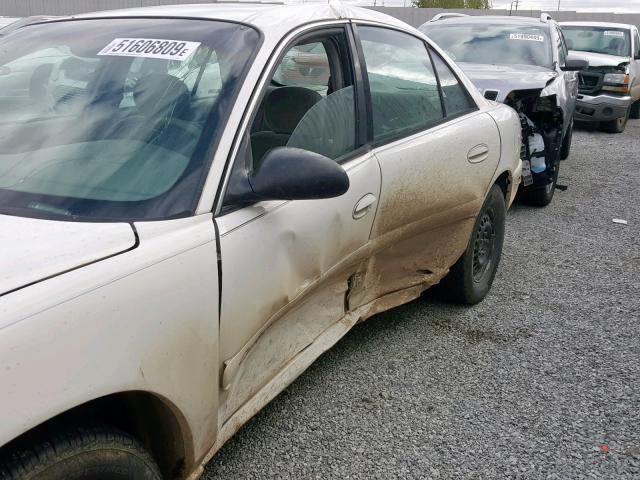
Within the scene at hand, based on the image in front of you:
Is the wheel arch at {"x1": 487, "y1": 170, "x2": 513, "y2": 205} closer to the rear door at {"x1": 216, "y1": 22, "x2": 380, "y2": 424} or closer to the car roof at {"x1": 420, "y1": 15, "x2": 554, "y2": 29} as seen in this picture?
the rear door at {"x1": 216, "y1": 22, "x2": 380, "y2": 424}

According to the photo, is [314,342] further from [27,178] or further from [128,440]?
[27,178]

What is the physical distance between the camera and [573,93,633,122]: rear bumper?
1113 centimetres

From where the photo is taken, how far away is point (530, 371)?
11.0 ft

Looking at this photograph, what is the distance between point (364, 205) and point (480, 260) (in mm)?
1579

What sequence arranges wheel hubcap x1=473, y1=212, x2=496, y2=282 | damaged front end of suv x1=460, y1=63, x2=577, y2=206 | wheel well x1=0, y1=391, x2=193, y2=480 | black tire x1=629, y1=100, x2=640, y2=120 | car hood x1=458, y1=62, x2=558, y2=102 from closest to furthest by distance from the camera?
wheel well x1=0, y1=391, x2=193, y2=480, wheel hubcap x1=473, y1=212, x2=496, y2=282, car hood x1=458, y1=62, x2=558, y2=102, damaged front end of suv x1=460, y1=63, x2=577, y2=206, black tire x1=629, y1=100, x2=640, y2=120

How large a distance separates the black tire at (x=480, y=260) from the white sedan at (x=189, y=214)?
1.61 feet

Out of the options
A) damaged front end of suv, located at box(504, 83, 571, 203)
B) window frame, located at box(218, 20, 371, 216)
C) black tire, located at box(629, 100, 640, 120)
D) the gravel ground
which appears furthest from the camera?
black tire, located at box(629, 100, 640, 120)

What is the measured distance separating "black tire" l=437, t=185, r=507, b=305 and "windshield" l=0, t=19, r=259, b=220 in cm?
197

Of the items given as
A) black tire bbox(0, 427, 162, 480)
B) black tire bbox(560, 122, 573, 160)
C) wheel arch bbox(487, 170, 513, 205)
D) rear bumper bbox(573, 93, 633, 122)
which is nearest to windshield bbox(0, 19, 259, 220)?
black tire bbox(0, 427, 162, 480)

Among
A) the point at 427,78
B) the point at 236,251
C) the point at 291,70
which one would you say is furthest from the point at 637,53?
the point at 236,251

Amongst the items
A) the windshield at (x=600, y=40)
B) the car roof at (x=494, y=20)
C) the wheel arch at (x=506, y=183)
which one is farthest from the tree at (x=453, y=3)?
the wheel arch at (x=506, y=183)

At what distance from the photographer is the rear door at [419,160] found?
9.77 feet

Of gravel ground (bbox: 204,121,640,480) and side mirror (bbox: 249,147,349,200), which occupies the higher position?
side mirror (bbox: 249,147,349,200)

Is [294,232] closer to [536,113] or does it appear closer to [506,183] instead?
[506,183]
